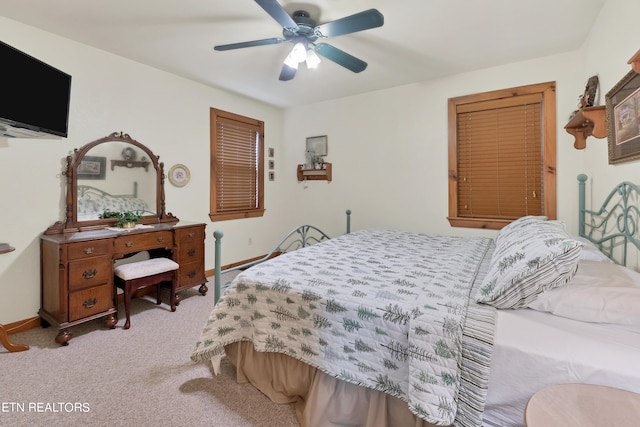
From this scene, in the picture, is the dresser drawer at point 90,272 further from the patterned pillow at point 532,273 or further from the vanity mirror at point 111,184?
the patterned pillow at point 532,273

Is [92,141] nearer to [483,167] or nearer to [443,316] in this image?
[443,316]

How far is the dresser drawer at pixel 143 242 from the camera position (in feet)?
8.46

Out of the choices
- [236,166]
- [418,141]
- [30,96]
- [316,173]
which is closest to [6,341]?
[30,96]

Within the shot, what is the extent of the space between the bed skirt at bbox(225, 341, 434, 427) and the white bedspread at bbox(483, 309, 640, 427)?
0.35 metres

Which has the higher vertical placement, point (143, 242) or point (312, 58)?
point (312, 58)

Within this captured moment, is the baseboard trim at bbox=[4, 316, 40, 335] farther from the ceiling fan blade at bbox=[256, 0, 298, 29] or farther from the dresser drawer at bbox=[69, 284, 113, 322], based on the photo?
the ceiling fan blade at bbox=[256, 0, 298, 29]

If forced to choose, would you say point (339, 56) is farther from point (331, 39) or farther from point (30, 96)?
point (30, 96)

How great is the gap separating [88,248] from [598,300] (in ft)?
10.4

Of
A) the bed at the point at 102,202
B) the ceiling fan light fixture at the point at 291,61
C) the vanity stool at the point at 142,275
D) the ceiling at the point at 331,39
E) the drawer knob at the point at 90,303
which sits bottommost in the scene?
the drawer knob at the point at 90,303

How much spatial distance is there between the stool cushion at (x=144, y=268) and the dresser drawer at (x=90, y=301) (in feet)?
0.47

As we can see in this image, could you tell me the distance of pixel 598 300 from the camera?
1.12m

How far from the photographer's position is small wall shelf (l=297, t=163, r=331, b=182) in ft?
14.1

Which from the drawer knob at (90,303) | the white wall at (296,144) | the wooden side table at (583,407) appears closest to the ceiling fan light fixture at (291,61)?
the white wall at (296,144)

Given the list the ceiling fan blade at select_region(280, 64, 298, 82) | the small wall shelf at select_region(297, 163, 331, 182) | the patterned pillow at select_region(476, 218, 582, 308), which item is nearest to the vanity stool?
the ceiling fan blade at select_region(280, 64, 298, 82)
